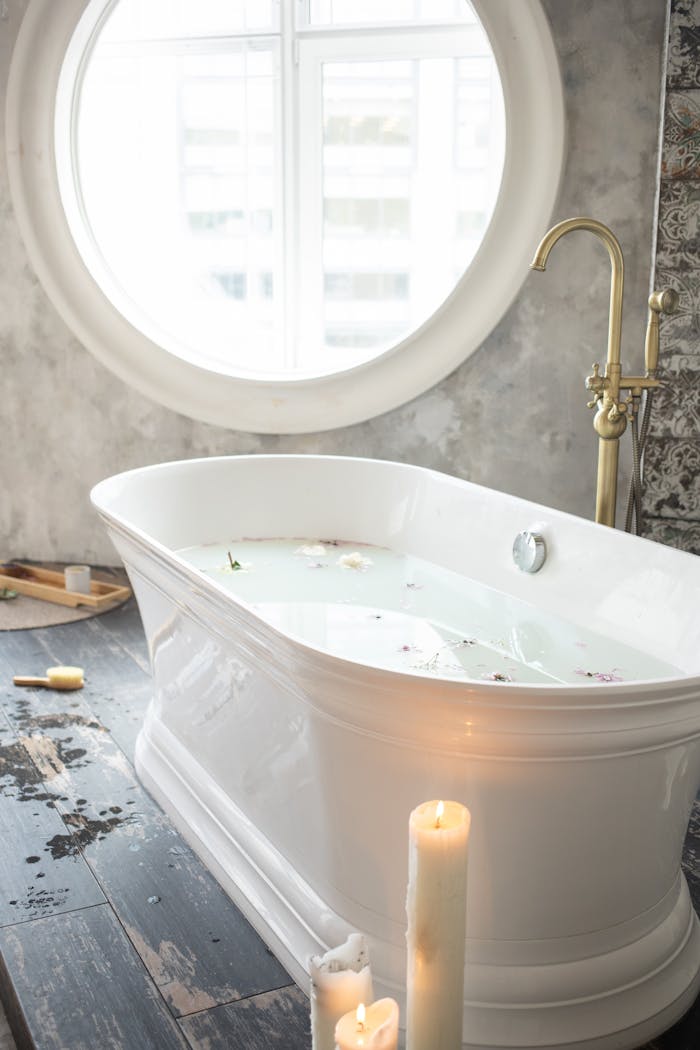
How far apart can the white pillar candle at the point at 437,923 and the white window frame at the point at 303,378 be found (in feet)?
7.76

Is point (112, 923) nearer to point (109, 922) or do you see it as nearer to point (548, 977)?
point (109, 922)

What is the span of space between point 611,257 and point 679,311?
55 centimetres

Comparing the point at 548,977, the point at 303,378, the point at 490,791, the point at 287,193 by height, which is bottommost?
the point at 548,977

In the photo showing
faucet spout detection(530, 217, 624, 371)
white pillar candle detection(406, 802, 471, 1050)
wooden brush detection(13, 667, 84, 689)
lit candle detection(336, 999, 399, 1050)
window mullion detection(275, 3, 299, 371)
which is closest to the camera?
lit candle detection(336, 999, 399, 1050)

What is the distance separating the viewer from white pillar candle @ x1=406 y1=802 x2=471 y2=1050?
4.43 feet

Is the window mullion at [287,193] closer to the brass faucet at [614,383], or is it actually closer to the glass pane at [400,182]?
the glass pane at [400,182]

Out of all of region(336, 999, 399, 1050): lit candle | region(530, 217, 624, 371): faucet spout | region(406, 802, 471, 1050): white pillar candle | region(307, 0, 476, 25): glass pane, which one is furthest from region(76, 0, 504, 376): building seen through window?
region(336, 999, 399, 1050): lit candle

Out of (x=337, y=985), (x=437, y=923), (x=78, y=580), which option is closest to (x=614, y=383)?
(x=437, y=923)

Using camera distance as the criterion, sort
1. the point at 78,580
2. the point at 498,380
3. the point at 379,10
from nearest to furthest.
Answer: the point at 498,380
the point at 78,580
the point at 379,10

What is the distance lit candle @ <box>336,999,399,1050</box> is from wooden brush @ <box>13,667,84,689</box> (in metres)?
1.94

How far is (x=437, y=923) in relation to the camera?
136cm

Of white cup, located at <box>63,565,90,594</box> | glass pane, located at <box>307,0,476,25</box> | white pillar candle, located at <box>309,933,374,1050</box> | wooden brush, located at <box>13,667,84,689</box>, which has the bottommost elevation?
wooden brush, located at <box>13,667,84,689</box>

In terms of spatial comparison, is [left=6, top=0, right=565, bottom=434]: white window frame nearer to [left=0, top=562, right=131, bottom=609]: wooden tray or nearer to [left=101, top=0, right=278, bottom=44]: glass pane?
[left=0, top=562, right=131, bottom=609]: wooden tray

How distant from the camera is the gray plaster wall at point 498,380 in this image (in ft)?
10.7
